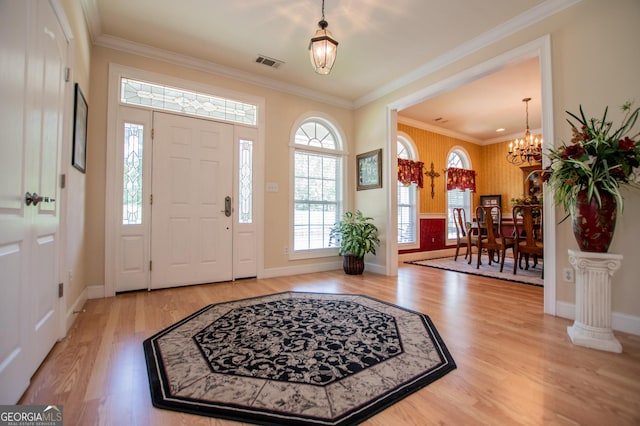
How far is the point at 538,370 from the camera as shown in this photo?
1.61 metres

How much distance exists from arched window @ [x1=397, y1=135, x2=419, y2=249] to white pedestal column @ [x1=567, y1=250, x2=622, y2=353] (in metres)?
4.03

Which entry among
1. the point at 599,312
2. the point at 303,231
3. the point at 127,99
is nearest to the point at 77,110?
the point at 127,99

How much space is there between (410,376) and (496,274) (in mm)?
3497

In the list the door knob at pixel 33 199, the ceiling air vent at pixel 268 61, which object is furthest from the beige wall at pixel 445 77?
the door knob at pixel 33 199

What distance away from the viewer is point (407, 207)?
6.21 meters

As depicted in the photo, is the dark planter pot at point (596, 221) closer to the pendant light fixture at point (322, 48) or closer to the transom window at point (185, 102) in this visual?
the pendant light fixture at point (322, 48)

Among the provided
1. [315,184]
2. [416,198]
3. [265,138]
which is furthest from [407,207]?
[265,138]

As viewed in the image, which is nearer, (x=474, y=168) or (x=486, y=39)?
(x=486, y=39)

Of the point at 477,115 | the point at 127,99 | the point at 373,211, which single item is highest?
the point at 477,115

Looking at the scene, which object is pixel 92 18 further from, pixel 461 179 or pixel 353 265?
pixel 461 179

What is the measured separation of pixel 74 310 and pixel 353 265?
328 cm

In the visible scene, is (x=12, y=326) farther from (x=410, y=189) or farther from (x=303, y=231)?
(x=410, y=189)

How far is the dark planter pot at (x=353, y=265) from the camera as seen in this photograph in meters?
4.36

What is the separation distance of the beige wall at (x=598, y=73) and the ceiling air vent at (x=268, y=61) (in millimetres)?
2697
